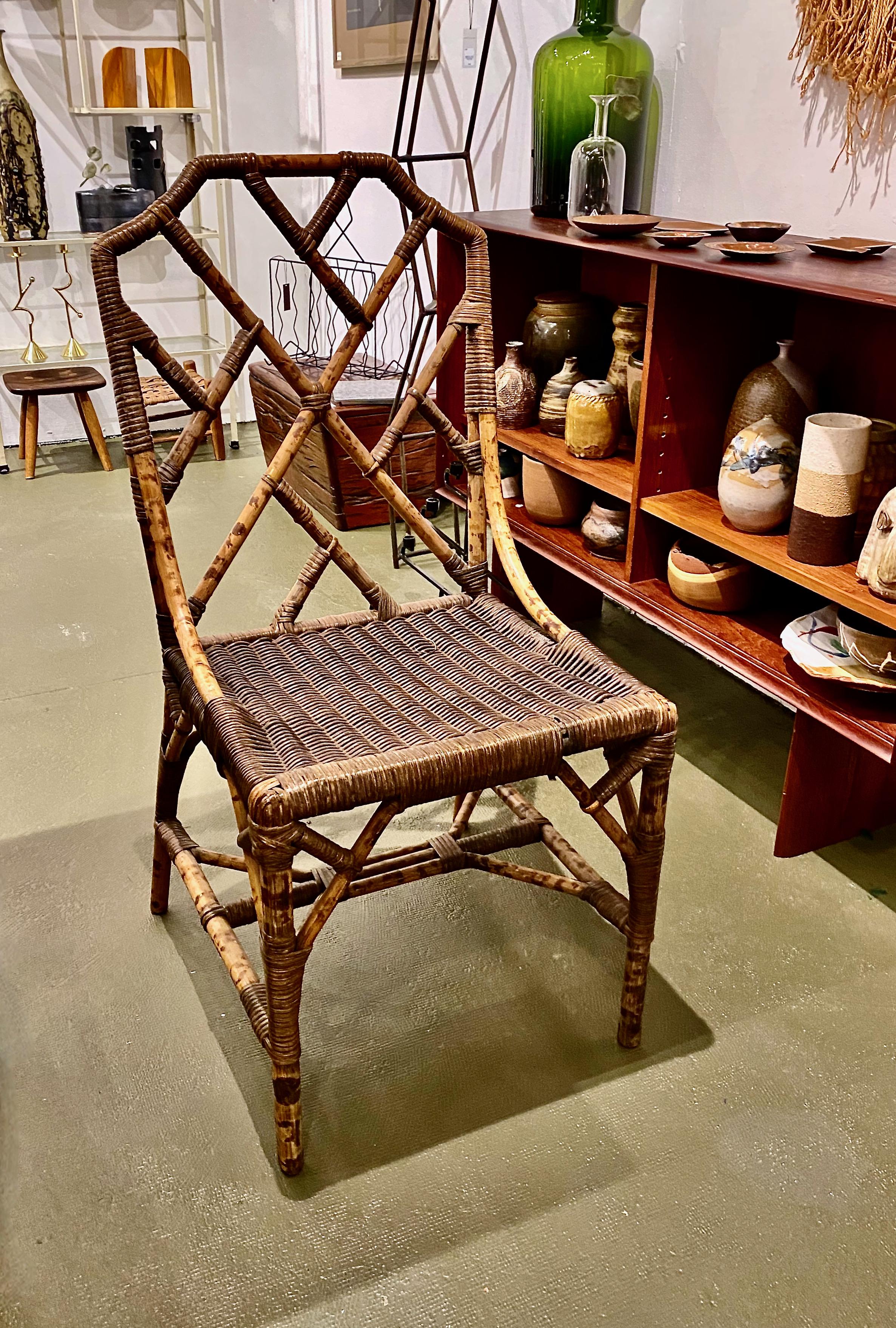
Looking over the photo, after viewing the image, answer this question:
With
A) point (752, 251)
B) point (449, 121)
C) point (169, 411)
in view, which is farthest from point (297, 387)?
point (169, 411)

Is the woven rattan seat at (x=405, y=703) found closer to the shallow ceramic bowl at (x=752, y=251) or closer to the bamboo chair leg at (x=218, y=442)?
the shallow ceramic bowl at (x=752, y=251)

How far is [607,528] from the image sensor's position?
7.41ft

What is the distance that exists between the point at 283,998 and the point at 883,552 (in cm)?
109

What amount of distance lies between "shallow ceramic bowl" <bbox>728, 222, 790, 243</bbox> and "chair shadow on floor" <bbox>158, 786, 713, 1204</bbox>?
3.93ft

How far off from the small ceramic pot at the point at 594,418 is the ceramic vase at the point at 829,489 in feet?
1.75

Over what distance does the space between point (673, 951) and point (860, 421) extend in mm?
901

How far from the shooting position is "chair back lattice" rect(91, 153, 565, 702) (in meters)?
1.39

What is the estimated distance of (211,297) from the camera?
4512 mm

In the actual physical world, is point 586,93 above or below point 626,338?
above

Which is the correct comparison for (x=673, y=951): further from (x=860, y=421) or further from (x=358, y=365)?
(x=358, y=365)

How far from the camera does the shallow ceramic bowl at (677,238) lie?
6.30 ft

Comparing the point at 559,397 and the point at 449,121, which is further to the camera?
the point at 449,121

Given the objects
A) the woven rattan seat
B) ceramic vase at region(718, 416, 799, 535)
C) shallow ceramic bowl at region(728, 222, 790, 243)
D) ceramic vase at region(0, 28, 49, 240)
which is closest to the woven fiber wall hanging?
shallow ceramic bowl at region(728, 222, 790, 243)

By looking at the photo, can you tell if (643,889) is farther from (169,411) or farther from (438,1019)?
(169,411)
